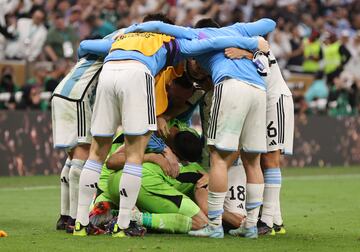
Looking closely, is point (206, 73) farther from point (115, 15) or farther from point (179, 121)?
point (115, 15)

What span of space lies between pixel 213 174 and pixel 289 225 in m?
2.12

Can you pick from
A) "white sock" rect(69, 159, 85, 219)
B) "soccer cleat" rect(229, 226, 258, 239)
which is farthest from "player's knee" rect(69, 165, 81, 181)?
"soccer cleat" rect(229, 226, 258, 239)

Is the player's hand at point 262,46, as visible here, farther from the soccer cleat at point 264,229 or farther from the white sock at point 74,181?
the white sock at point 74,181

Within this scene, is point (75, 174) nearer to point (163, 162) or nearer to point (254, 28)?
point (163, 162)

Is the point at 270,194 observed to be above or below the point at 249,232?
above

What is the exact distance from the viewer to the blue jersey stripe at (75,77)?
1029 cm

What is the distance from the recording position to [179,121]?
10984 millimetres

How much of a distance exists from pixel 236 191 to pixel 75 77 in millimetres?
2018

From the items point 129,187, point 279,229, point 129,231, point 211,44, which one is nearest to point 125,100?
point 129,187

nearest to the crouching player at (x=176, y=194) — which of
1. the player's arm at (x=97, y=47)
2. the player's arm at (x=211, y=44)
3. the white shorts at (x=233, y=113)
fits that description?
the white shorts at (x=233, y=113)

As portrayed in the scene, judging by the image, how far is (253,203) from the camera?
9.65m

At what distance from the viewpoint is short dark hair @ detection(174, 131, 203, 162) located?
415 inches

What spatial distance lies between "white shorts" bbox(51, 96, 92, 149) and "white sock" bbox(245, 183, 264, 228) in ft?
5.83

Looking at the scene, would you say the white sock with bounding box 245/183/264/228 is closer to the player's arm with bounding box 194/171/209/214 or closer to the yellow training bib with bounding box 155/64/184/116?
the player's arm with bounding box 194/171/209/214
